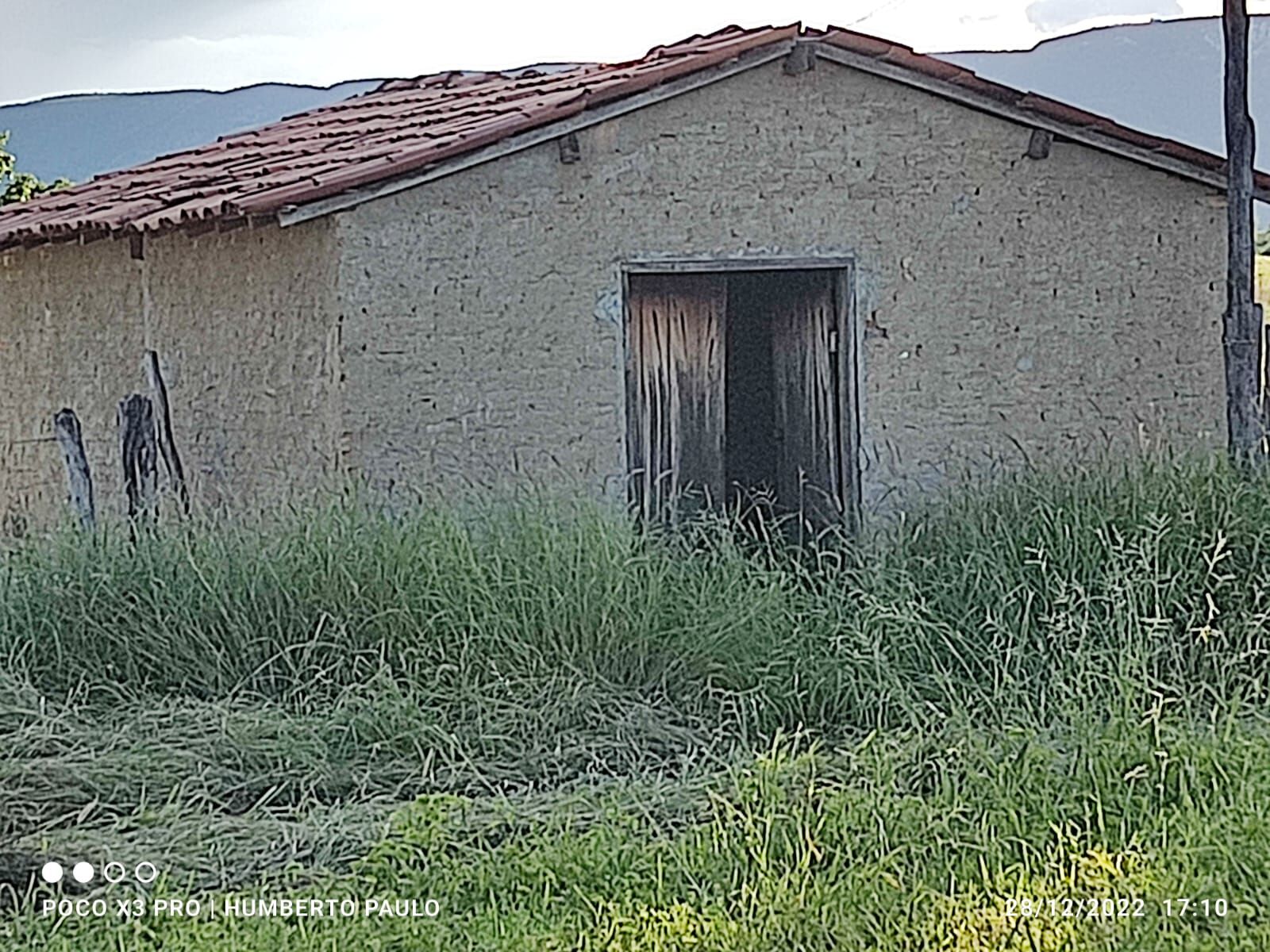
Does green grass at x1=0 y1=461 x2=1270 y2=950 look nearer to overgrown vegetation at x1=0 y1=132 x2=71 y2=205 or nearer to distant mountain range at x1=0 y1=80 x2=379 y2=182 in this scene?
overgrown vegetation at x1=0 y1=132 x2=71 y2=205

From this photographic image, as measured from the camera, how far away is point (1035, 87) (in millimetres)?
51688

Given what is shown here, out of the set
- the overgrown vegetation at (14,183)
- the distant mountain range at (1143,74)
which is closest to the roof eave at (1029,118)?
the overgrown vegetation at (14,183)

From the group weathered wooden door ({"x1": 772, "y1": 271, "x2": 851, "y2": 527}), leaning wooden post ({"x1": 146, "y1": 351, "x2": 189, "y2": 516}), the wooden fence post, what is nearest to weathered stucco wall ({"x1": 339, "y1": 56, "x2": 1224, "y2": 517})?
weathered wooden door ({"x1": 772, "y1": 271, "x2": 851, "y2": 527})

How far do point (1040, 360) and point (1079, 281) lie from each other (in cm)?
51

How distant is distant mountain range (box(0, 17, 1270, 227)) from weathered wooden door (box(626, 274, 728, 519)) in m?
39.1

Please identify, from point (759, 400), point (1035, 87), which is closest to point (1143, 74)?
point (1035, 87)

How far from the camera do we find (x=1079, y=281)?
35.6 feet

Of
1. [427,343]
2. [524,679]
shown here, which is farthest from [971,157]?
[524,679]

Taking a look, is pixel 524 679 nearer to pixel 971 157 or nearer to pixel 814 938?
pixel 814 938

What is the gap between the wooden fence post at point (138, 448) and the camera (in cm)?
1119

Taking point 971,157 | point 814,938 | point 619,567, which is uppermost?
point 971,157

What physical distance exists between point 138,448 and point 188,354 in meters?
0.68

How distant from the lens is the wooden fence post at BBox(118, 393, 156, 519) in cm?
1119

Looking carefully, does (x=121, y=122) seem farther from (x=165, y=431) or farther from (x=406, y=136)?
(x=406, y=136)
